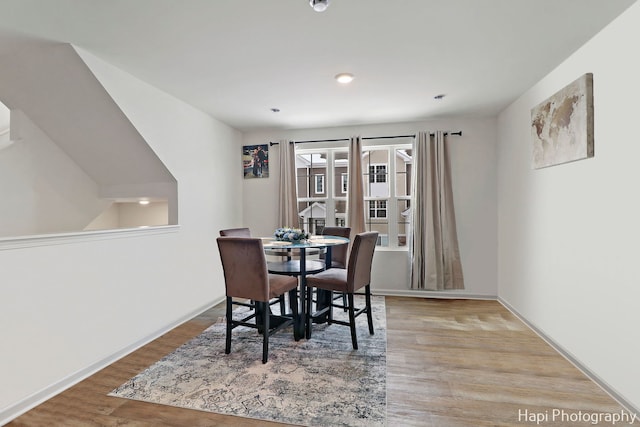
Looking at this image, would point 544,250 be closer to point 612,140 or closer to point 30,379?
point 612,140

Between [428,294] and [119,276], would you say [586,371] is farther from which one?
[119,276]

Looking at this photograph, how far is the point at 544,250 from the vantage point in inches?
113

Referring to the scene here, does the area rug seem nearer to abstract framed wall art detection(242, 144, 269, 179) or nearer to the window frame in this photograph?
the window frame

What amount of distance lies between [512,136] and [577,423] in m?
2.84

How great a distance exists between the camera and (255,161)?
4.74m

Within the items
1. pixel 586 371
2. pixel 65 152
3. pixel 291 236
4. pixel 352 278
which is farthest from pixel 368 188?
pixel 65 152

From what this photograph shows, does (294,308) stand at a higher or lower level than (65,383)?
higher

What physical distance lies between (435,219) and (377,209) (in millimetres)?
854

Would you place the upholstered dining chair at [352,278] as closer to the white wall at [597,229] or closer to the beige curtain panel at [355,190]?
the beige curtain panel at [355,190]

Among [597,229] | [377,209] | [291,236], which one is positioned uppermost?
[377,209]

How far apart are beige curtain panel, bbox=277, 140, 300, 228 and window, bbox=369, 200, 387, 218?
1083 millimetres

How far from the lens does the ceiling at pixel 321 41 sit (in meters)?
1.81

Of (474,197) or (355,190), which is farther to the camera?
(355,190)

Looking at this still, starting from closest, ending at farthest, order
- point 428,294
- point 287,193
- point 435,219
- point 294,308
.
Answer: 1. point 294,308
2. point 435,219
3. point 428,294
4. point 287,193
